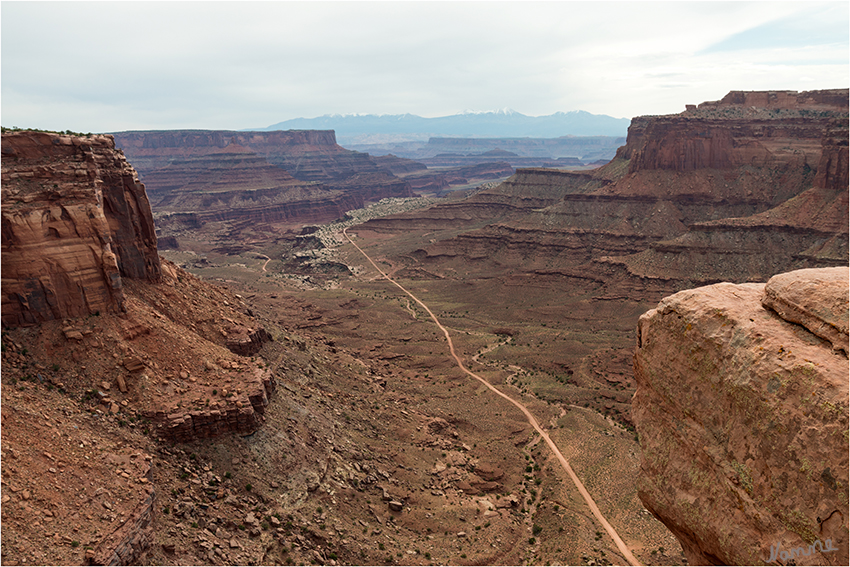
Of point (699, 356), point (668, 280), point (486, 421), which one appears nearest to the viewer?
point (699, 356)

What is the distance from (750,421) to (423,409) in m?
36.3

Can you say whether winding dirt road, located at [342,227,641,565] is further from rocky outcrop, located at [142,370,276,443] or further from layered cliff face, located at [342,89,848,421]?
rocky outcrop, located at [142,370,276,443]

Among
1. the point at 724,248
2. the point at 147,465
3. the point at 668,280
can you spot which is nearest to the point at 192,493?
the point at 147,465

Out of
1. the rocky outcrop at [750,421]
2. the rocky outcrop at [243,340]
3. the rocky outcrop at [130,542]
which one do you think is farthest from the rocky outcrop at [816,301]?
the rocky outcrop at [243,340]

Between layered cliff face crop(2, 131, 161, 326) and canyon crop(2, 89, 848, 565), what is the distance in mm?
132

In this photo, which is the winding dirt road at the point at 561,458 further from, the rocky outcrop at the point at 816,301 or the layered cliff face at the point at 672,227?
the rocky outcrop at the point at 816,301

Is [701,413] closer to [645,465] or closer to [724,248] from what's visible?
[645,465]

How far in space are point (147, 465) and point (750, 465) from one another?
2308cm

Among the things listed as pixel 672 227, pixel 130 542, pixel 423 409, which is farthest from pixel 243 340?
pixel 672 227

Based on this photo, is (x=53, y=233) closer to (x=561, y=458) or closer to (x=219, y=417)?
(x=219, y=417)

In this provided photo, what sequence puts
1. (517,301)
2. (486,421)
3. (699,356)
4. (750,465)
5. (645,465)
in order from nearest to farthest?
1. (750,465)
2. (699,356)
3. (645,465)
4. (486,421)
5. (517,301)

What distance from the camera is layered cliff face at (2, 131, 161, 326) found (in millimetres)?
25859

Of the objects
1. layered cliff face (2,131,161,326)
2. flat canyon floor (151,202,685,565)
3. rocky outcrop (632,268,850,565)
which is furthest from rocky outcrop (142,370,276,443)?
rocky outcrop (632,268,850,565)

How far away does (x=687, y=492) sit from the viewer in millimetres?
12555
